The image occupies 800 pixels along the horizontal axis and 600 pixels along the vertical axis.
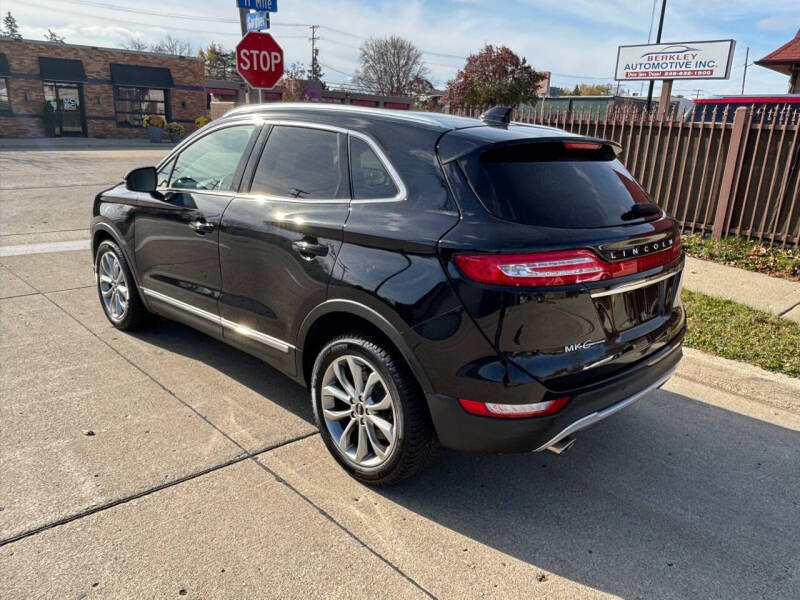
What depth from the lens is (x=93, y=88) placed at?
35.4 m

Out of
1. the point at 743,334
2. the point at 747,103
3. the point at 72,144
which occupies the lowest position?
the point at 743,334

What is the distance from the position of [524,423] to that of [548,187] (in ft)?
3.54

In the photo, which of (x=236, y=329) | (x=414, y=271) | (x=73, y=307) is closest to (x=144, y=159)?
(x=73, y=307)

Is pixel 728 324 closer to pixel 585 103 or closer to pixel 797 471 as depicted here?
pixel 797 471

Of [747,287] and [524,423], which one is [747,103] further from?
[524,423]

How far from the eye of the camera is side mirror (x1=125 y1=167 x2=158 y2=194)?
4.32 metres

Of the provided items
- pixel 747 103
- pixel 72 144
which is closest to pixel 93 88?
pixel 72 144

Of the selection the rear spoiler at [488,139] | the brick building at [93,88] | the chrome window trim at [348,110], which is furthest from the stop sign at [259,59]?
the brick building at [93,88]

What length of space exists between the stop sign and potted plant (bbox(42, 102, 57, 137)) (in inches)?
1177

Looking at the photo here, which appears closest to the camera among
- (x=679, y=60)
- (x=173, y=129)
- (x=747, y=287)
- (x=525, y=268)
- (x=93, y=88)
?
(x=525, y=268)

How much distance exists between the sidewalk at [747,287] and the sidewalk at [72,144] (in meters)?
27.2

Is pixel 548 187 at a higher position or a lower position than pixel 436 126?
lower

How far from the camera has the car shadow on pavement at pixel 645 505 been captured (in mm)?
2635

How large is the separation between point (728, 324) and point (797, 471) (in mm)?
2312
